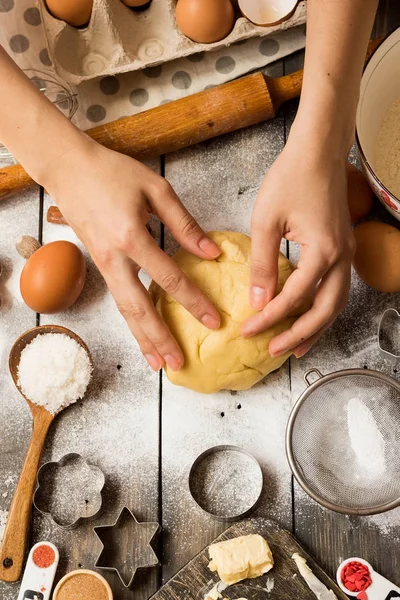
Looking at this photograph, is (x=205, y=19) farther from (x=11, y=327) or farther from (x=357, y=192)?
(x=11, y=327)

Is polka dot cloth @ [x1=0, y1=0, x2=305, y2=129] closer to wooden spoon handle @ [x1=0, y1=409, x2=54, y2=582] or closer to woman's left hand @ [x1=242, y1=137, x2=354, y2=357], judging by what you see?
woman's left hand @ [x1=242, y1=137, x2=354, y2=357]

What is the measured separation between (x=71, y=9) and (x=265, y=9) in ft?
1.48

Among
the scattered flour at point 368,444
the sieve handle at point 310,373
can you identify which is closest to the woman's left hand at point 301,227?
the sieve handle at point 310,373

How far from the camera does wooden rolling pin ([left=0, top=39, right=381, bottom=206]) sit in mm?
1497

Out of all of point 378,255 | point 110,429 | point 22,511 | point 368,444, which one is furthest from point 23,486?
point 378,255

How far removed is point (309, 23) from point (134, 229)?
1.62 feet

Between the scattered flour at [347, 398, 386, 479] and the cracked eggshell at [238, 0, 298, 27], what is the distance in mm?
937

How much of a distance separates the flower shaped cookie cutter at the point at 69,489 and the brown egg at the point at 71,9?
0.99 m

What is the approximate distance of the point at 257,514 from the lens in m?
1.35

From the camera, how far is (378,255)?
4.43 ft

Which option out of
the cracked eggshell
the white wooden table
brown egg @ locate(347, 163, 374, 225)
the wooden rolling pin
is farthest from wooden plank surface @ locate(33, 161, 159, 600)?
the cracked eggshell

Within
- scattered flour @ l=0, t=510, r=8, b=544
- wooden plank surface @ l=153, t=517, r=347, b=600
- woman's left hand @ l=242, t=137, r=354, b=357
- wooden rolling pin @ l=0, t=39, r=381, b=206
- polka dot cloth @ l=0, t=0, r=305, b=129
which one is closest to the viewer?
woman's left hand @ l=242, t=137, r=354, b=357

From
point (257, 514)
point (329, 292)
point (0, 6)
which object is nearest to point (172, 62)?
point (0, 6)

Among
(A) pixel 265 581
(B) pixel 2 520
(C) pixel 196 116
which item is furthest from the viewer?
(C) pixel 196 116
